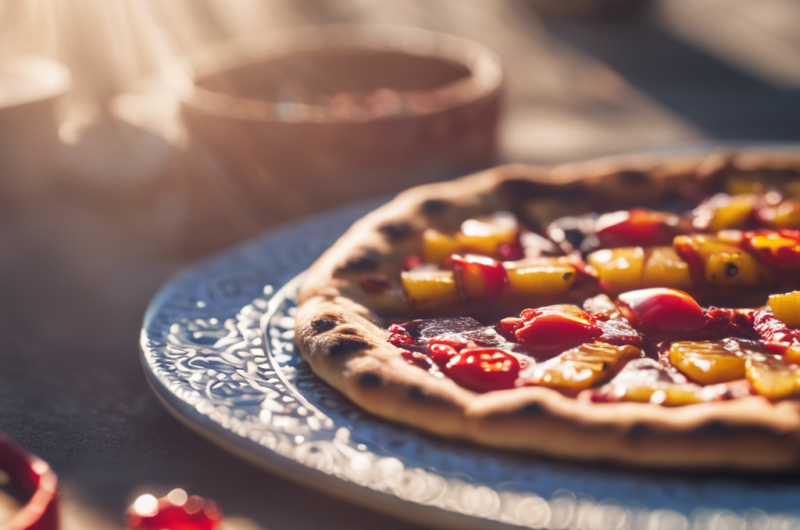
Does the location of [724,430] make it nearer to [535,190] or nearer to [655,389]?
[655,389]

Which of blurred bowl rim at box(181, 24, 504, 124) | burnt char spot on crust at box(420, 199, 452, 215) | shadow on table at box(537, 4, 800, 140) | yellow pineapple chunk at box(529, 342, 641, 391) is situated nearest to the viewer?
yellow pineapple chunk at box(529, 342, 641, 391)

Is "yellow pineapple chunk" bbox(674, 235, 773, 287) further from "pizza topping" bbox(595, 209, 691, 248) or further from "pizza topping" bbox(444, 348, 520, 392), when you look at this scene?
"pizza topping" bbox(444, 348, 520, 392)

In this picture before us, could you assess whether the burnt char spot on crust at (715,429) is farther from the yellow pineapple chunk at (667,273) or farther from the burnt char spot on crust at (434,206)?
the burnt char spot on crust at (434,206)

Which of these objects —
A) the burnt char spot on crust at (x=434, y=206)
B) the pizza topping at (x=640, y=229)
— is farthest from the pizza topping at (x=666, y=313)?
the burnt char spot on crust at (x=434, y=206)

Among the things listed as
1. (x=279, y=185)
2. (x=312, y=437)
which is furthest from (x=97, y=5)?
(x=312, y=437)

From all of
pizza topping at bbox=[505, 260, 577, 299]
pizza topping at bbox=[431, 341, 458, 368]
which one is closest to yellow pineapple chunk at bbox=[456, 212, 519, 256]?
pizza topping at bbox=[505, 260, 577, 299]

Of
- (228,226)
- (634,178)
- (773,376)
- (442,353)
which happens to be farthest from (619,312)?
(228,226)

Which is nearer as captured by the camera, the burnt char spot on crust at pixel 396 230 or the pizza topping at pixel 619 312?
the pizza topping at pixel 619 312
